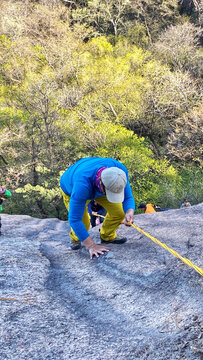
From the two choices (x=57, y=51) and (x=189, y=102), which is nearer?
(x=189, y=102)

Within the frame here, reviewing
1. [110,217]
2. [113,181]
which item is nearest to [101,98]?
[110,217]

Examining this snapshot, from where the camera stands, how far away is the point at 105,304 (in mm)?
2830

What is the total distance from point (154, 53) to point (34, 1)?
17.8 m

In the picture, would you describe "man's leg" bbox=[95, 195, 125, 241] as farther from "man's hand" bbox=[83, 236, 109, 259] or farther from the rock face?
"man's hand" bbox=[83, 236, 109, 259]

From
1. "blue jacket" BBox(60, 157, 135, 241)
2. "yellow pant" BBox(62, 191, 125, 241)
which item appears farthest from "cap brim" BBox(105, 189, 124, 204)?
"yellow pant" BBox(62, 191, 125, 241)

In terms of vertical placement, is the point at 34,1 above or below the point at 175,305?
above

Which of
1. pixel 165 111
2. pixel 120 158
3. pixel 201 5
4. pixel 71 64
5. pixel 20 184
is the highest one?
pixel 201 5

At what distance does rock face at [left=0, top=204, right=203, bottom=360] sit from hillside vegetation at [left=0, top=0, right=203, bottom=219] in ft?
45.4

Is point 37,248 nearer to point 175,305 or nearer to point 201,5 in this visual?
point 175,305

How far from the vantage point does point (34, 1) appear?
1464 inches

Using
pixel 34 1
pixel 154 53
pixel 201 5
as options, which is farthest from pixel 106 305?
pixel 34 1

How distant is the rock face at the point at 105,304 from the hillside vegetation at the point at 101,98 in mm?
13845

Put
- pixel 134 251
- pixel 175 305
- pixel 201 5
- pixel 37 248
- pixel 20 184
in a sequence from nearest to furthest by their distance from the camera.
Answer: pixel 175 305, pixel 134 251, pixel 37 248, pixel 20 184, pixel 201 5

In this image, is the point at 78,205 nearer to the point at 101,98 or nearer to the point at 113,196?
the point at 113,196
